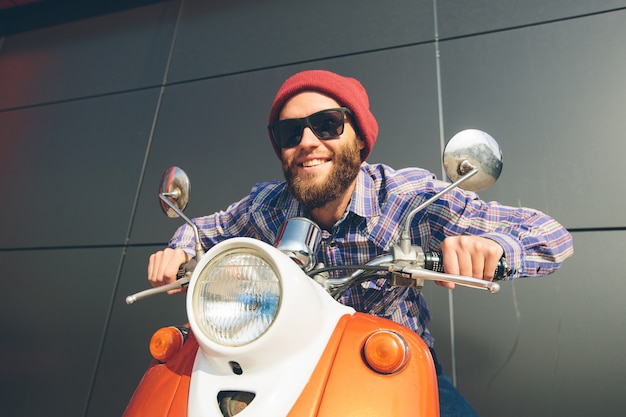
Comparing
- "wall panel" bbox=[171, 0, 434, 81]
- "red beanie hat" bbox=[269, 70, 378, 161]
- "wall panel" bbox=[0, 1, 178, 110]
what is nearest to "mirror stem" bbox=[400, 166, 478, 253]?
"red beanie hat" bbox=[269, 70, 378, 161]

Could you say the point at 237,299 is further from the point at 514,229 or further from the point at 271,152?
the point at 271,152

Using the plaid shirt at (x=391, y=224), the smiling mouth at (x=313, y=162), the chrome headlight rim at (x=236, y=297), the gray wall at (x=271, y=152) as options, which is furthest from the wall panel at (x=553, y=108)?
the chrome headlight rim at (x=236, y=297)

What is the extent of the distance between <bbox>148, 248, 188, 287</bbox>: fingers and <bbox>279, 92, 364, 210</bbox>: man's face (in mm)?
462

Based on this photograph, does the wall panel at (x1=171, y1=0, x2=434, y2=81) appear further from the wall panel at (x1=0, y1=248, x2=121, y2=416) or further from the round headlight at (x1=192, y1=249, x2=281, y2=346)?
the round headlight at (x1=192, y1=249, x2=281, y2=346)

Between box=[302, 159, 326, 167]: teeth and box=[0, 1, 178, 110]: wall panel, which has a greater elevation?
box=[0, 1, 178, 110]: wall panel

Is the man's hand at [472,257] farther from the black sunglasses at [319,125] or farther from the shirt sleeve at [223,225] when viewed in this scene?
the shirt sleeve at [223,225]

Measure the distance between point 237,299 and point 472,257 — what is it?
515mm

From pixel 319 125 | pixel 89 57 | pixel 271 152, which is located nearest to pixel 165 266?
pixel 319 125

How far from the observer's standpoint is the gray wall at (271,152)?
168 cm

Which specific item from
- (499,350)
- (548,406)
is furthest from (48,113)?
(548,406)

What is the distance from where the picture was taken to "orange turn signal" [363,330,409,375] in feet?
1.91

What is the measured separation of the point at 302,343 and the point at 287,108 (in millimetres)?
1007

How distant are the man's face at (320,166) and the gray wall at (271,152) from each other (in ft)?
3.05

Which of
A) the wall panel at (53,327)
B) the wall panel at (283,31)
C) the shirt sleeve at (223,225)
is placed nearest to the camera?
the shirt sleeve at (223,225)
